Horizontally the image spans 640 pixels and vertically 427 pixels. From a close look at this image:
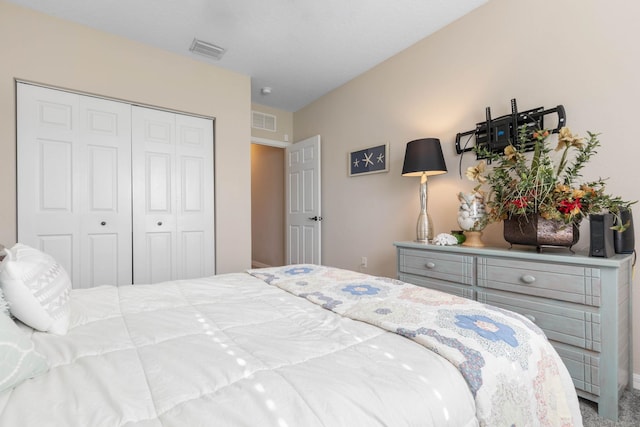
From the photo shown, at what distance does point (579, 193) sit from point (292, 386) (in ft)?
5.85

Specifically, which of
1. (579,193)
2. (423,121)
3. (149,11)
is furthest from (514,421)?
(149,11)

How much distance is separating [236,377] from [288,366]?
0.12m

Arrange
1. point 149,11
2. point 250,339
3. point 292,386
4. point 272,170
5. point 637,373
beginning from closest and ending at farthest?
point 292,386 → point 250,339 → point 637,373 → point 149,11 → point 272,170

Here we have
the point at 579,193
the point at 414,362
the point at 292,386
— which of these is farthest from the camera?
the point at 579,193

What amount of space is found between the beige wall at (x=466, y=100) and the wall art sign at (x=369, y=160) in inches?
2.9

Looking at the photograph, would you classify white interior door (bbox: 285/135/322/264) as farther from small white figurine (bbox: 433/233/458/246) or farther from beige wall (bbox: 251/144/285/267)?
small white figurine (bbox: 433/233/458/246)

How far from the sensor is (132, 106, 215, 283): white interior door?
9.73 ft

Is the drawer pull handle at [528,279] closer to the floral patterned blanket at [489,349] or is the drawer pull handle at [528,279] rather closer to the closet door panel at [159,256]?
the floral patterned blanket at [489,349]

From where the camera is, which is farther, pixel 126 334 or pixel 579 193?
pixel 579 193

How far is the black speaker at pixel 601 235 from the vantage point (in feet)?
4.97

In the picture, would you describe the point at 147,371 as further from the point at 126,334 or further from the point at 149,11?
the point at 149,11

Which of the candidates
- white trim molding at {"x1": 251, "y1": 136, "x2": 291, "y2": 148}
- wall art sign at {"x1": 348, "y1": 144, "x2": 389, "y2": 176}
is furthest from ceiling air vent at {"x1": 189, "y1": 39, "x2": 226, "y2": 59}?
wall art sign at {"x1": 348, "y1": 144, "x2": 389, "y2": 176}

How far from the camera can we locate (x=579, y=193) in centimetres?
161

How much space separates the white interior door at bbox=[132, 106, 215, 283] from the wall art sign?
1.61 meters
